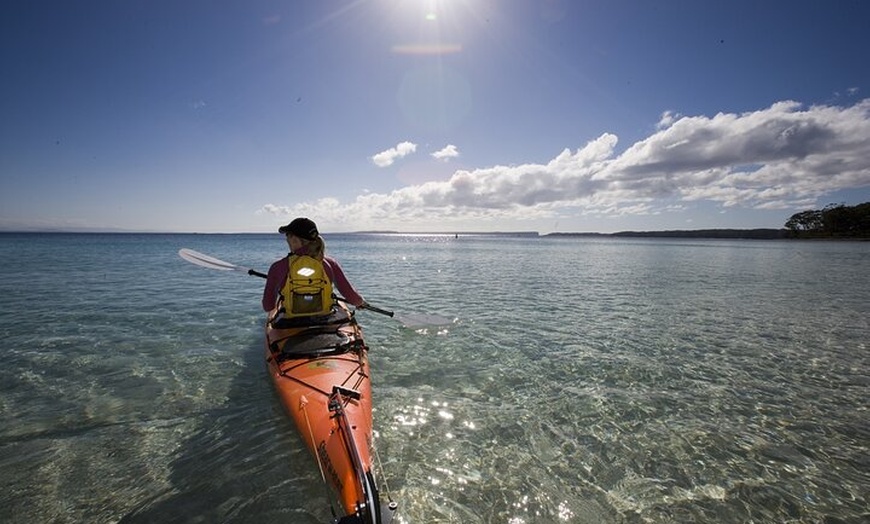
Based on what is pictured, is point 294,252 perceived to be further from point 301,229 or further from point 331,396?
point 331,396

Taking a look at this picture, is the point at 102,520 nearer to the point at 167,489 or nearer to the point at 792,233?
the point at 167,489

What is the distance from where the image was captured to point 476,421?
584 cm

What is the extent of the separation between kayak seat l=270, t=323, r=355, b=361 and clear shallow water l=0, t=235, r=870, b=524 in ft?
3.12

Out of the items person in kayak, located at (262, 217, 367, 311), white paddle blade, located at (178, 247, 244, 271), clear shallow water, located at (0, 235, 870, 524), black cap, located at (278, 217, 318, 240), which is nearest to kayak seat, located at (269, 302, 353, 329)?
person in kayak, located at (262, 217, 367, 311)

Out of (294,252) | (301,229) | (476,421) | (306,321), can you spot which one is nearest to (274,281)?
(294,252)

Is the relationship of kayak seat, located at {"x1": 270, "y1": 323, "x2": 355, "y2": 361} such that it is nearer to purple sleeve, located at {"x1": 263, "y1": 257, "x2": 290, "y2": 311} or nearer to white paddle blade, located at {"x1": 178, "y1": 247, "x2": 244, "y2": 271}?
purple sleeve, located at {"x1": 263, "y1": 257, "x2": 290, "y2": 311}

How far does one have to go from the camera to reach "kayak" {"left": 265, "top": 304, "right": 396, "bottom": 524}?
3.18 metres

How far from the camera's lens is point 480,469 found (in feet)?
15.4

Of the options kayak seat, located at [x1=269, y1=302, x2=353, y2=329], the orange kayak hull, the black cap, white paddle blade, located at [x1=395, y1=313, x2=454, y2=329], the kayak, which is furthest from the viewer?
white paddle blade, located at [x1=395, y1=313, x2=454, y2=329]

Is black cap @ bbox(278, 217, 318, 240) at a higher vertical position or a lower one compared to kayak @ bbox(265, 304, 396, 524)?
higher

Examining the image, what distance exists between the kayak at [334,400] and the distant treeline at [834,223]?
6181 inches

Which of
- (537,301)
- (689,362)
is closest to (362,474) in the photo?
(689,362)

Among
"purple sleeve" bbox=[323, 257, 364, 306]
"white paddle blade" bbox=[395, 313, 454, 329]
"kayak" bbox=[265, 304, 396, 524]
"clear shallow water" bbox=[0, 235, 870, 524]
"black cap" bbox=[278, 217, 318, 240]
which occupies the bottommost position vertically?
"clear shallow water" bbox=[0, 235, 870, 524]

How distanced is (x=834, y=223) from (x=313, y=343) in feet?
562
